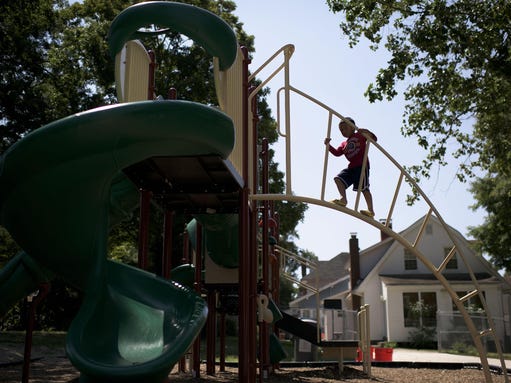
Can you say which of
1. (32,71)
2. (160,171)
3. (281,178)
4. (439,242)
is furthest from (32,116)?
(439,242)

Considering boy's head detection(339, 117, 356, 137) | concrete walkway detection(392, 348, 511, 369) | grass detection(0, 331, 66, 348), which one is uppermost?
boy's head detection(339, 117, 356, 137)

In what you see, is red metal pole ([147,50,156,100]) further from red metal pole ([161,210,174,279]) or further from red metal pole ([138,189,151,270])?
red metal pole ([161,210,174,279])

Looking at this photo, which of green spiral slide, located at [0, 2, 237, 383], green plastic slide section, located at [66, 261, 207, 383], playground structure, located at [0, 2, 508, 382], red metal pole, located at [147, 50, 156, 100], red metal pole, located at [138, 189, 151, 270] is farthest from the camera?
red metal pole, located at [147, 50, 156, 100]

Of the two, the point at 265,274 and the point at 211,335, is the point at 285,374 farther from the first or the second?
the point at 265,274

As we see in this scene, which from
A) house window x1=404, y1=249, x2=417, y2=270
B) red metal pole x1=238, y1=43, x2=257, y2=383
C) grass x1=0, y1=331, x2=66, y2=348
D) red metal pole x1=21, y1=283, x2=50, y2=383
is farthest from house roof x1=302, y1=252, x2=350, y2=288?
red metal pole x1=21, y1=283, x2=50, y2=383

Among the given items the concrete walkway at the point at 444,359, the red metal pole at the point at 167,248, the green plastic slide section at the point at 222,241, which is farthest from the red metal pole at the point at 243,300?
the concrete walkway at the point at 444,359

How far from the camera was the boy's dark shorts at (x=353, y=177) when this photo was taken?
8828mm

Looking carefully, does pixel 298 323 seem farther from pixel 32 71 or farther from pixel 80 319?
pixel 32 71

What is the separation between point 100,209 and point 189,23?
79.2 inches

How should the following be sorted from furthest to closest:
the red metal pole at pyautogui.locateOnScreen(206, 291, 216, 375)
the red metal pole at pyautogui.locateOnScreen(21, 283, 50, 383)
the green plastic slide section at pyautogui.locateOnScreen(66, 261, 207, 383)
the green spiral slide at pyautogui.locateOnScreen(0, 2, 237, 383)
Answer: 1. the red metal pole at pyautogui.locateOnScreen(206, 291, 216, 375)
2. the red metal pole at pyautogui.locateOnScreen(21, 283, 50, 383)
3. the green spiral slide at pyautogui.locateOnScreen(0, 2, 237, 383)
4. the green plastic slide section at pyautogui.locateOnScreen(66, 261, 207, 383)

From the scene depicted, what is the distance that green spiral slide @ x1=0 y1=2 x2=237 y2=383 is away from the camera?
192 inches

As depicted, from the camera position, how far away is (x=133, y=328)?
4.96m

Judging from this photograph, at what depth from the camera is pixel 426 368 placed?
15.6m

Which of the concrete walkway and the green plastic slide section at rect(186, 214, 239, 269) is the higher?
the green plastic slide section at rect(186, 214, 239, 269)
